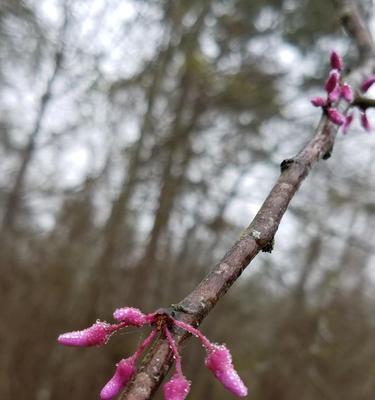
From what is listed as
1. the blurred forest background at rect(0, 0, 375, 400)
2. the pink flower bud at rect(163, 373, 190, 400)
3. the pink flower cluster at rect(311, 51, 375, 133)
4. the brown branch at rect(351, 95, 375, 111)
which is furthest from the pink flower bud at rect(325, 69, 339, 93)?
the blurred forest background at rect(0, 0, 375, 400)

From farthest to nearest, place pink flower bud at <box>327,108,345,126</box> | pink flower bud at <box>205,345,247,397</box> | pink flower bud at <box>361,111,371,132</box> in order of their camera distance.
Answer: pink flower bud at <box>361,111,371,132</box> → pink flower bud at <box>327,108,345,126</box> → pink flower bud at <box>205,345,247,397</box>

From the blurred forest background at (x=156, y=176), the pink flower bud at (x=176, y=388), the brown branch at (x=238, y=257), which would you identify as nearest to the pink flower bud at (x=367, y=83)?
the brown branch at (x=238, y=257)

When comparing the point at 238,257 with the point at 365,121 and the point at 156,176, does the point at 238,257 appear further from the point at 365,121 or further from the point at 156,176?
the point at 156,176

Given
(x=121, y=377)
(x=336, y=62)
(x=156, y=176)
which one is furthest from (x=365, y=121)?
(x=156, y=176)

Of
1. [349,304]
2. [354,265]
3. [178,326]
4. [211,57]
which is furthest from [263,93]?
[354,265]

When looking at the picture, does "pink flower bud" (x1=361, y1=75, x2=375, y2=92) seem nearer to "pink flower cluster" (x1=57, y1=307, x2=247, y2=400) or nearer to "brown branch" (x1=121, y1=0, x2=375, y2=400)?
"brown branch" (x1=121, y1=0, x2=375, y2=400)

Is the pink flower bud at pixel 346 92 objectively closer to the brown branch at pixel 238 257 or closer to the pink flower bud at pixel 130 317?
the brown branch at pixel 238 257
